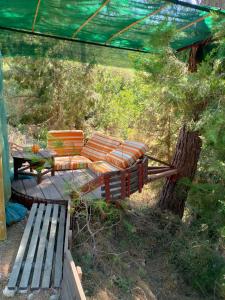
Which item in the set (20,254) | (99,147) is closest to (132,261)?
(20,254)

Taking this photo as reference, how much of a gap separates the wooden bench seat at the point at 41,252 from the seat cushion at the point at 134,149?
1.62 meters

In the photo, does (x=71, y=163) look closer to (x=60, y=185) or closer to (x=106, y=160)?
(x=106, y=160)

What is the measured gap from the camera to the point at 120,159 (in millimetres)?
4859

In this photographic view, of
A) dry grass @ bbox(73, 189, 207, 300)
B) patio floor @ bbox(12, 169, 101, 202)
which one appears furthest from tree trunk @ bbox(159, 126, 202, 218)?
patio floor @ bbox(12, 169, 101, 202)

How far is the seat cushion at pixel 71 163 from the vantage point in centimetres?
519

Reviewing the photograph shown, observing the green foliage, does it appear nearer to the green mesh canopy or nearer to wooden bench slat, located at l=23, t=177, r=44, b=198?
wooden bench slat, located at l=23, t=177, r=44, b=198

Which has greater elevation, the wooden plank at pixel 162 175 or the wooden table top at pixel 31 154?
the wooden table top at pixel 31 154

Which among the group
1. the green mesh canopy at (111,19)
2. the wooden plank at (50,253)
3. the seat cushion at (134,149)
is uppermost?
the green mesh canopy at (111,19)

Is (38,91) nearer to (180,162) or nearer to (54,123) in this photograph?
(54,123)

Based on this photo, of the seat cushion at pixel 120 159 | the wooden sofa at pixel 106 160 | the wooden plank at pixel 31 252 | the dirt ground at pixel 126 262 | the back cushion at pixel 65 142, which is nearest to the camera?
the wooden plank at pixel 31 252

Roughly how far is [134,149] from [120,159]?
1.10ft

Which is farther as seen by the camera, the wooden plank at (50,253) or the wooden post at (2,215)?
the wooden post at (2,215)

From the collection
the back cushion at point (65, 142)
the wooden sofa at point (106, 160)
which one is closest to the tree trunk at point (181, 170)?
the wooden sofa at point (106, 160)

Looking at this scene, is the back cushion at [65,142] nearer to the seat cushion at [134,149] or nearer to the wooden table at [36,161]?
the wooden table at [36,161]
